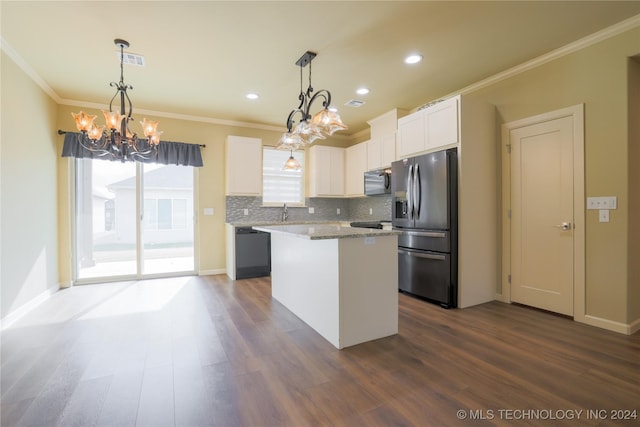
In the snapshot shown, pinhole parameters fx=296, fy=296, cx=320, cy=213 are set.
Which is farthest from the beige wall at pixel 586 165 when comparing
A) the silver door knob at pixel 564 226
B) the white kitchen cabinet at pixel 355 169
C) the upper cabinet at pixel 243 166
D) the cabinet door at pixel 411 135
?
the upper cabinet at pixel 243 166

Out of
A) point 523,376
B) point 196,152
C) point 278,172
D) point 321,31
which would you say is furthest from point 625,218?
point 196,152

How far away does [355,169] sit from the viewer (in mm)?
5684

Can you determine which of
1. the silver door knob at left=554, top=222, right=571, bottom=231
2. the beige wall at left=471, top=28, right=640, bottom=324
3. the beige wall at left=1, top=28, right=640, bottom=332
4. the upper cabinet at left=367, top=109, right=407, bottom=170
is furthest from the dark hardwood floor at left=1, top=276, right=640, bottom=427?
the upper cabinet at left=367, top=109, right=407, bottom=170

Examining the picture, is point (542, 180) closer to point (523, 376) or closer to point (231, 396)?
point (523, 376)

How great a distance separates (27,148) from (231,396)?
3.75m

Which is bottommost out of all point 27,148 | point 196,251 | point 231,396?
point 231,396

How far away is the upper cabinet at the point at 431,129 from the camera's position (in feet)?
11.2

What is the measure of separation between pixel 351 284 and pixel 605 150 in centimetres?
266

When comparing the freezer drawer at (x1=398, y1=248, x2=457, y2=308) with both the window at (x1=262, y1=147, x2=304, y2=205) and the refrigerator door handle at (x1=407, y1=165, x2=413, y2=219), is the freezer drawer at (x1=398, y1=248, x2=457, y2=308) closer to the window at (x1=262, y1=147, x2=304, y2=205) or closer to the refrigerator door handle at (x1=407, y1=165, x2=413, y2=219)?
the refrigerator door handle at (x1=407, y1=165, x2=413, y2=219)

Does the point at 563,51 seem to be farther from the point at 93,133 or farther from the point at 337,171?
the point at 93,133

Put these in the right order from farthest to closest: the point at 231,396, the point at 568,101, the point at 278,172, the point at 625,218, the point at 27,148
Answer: the point at 278,172, the point at 27,148, the point at 568,101, the point at 625,218, the point at 231,396

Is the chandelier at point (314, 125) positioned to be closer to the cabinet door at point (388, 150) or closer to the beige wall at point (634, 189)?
the cabinet door at point (388, 150)

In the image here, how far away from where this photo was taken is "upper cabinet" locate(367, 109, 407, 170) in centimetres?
470

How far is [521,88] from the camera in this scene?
3365 mm
